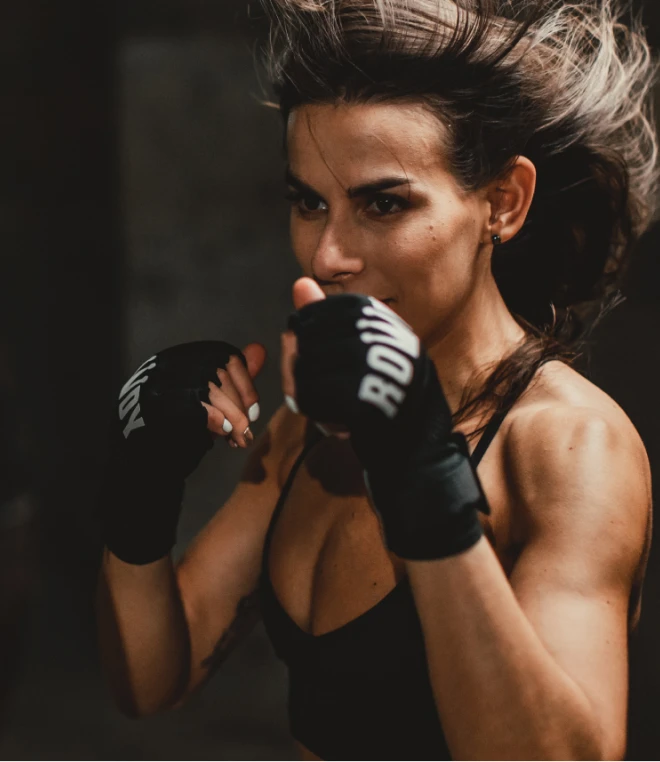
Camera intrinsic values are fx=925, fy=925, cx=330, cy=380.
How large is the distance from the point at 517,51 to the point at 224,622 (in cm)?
68

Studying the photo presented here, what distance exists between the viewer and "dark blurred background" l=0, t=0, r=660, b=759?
4.58 ft

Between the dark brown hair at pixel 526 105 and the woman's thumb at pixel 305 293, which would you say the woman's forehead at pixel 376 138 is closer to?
the dark brown hair at pixel 526 105

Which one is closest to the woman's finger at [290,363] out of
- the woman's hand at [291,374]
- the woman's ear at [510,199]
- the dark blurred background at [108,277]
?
the woman's hand at [291,374]

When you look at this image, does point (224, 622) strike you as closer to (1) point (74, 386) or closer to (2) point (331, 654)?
(2) point (331, 654)

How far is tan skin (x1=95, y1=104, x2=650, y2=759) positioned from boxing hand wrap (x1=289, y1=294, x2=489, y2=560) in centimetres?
2

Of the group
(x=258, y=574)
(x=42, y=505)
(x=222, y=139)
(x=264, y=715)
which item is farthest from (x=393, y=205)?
(x=264, y=715)

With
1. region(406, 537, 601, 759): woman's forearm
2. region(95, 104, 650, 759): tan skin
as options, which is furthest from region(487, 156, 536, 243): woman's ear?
region(406, 537, 601, 759): woman's forearm

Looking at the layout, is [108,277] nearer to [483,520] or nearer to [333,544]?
[333,544]

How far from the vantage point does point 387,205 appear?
833 millimetres

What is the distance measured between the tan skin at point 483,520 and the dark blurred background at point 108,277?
473 mm

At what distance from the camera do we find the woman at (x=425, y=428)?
0.69 metres

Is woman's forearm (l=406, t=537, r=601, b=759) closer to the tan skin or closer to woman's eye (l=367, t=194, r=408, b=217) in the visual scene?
the tan skin

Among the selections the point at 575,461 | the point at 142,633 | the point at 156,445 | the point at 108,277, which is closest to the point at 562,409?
the point at 575,461

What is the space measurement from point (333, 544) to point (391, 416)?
0.93 ft
